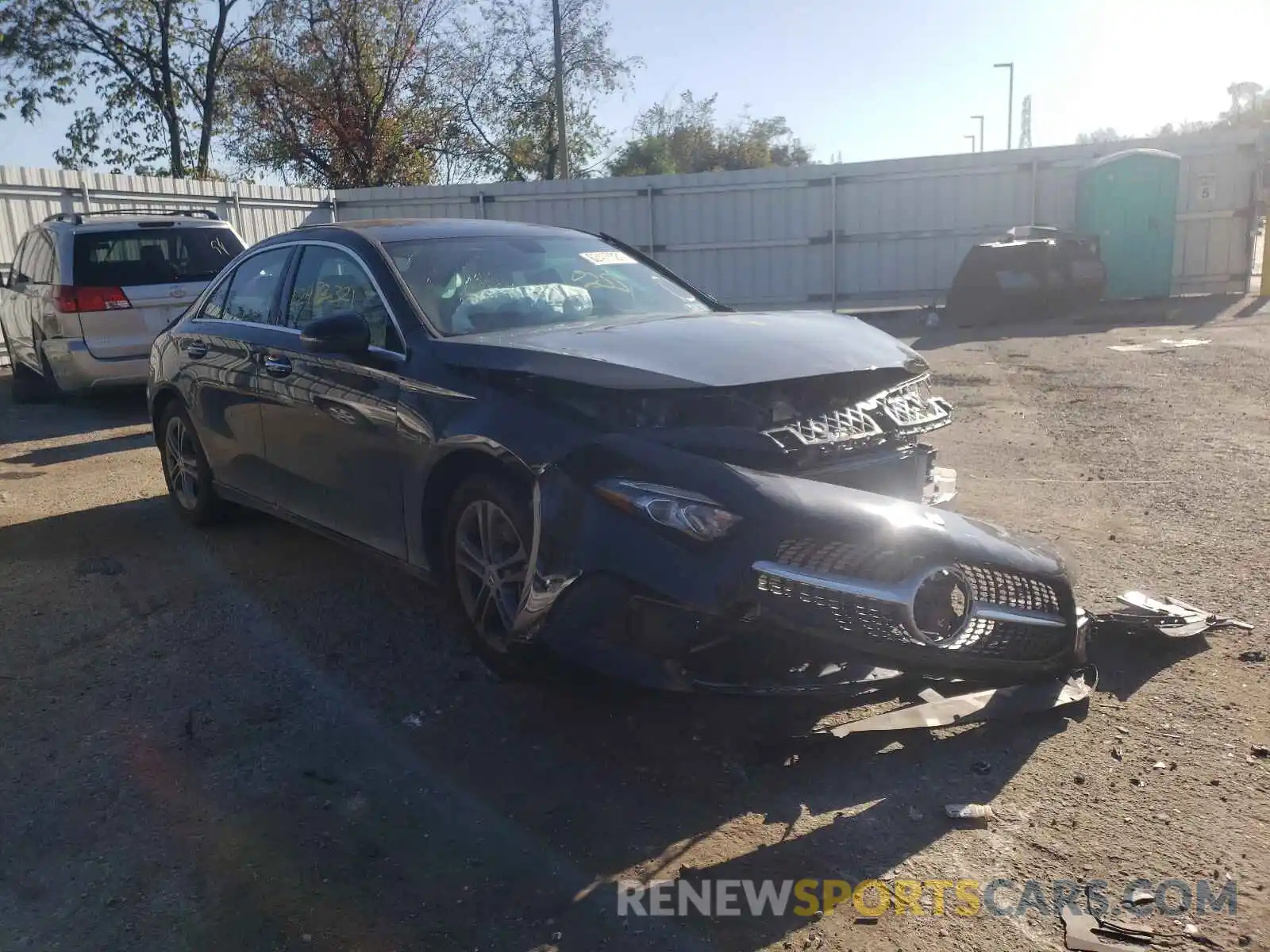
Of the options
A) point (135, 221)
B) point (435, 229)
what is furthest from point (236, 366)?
point (135, 221)

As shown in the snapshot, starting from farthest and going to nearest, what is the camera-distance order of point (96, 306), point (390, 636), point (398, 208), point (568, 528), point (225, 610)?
point (398, 208), point (96, 306), point (225, 610), point (390, 636), point (568, 528)

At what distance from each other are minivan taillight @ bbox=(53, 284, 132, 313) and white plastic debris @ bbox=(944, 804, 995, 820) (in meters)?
8.75

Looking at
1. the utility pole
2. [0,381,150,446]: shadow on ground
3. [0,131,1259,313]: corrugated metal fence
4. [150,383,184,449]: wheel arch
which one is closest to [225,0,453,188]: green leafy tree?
the utility pole

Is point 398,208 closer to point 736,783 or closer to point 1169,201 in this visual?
point 1169,201

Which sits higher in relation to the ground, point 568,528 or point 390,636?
point 568,528

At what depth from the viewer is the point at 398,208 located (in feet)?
63.7

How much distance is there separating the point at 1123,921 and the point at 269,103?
30193mm

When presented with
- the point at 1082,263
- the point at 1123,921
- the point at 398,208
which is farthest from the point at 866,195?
the point at 1123,921

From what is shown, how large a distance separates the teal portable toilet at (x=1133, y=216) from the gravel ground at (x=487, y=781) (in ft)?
42.3

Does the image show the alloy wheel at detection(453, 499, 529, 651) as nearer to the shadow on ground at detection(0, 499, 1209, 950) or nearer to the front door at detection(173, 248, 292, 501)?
the shadow on ground at detection(0, 499, 1209, 950)

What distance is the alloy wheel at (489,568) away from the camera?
3730 mm

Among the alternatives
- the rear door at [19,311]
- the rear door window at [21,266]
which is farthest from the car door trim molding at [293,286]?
the rear door window at [21,266]

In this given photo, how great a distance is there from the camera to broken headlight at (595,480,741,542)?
3.03 metres

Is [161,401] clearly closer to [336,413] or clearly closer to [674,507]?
[336,413]
